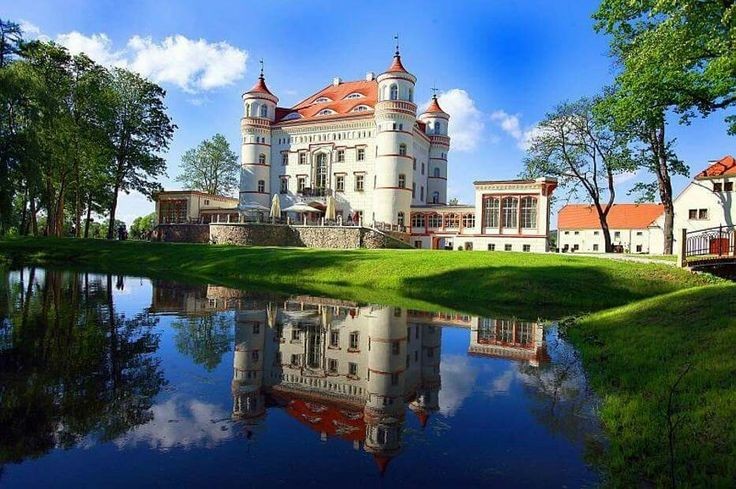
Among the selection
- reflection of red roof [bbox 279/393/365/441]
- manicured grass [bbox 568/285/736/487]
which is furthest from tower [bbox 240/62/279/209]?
reflection of red roof [bbox 279/393/365/441]

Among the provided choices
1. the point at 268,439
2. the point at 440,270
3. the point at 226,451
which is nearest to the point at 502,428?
the point at 268,439

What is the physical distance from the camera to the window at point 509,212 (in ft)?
139

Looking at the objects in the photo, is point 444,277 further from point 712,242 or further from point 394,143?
point 394,143

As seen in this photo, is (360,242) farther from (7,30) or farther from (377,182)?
(7,30)

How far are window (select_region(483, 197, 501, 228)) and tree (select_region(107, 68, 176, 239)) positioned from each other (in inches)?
1312

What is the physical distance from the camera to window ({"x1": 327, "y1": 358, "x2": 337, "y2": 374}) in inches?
334

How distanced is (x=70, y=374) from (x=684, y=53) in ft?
66.8

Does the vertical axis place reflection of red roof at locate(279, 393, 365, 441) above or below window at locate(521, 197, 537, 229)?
below

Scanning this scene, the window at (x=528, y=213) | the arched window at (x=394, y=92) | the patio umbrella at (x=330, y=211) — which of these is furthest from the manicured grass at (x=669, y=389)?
the arched window at (x=394, y=92)

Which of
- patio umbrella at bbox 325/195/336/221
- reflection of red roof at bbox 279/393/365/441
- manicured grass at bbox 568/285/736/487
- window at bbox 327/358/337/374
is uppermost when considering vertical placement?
patio umbrella at bbox 325/195/336/221

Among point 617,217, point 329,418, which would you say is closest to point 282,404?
point 329,418

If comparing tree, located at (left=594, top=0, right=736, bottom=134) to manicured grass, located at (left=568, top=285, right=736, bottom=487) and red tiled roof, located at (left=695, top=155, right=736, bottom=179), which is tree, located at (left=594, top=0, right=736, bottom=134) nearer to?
manicured grass, located at (left=568, top=285, right=736, bottom=487)

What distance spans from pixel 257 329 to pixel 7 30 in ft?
103

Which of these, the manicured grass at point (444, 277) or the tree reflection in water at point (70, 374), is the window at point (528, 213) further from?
the tree reflection in water at point (70, 374)
